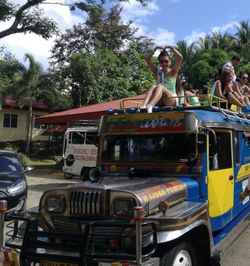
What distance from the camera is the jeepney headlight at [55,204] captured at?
5.00 metres

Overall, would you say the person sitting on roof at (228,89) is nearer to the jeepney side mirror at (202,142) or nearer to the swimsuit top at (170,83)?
the swimsuit top at (170,83)

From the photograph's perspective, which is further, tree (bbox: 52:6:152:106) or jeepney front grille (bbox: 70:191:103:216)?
tree (bbox: 52:6:152:106)

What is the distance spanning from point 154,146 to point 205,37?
145 feet

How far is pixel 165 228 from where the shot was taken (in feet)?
15.5

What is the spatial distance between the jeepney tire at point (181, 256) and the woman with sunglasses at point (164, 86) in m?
2.18

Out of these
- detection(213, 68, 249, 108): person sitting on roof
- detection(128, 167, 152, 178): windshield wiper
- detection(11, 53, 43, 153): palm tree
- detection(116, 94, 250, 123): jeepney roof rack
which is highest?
detection(11, 53, 43, 153): palm tree

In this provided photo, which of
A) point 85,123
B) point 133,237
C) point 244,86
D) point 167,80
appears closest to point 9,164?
point 167,80

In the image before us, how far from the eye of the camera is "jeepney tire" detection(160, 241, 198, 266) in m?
4.78

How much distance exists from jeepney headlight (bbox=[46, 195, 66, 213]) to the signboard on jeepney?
5.79 feet

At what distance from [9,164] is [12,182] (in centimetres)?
98

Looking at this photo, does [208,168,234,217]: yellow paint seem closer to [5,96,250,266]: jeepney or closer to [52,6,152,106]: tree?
[5,96,250,266]: jeepney

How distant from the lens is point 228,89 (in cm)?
950

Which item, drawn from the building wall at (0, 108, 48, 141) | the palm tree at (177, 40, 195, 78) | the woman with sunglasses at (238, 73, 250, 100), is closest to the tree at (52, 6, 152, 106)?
the building wall at (0, 108, 48, 141)

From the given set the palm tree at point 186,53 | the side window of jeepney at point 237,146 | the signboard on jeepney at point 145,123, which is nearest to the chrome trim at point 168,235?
the signboard on jeepney at point 145,123
